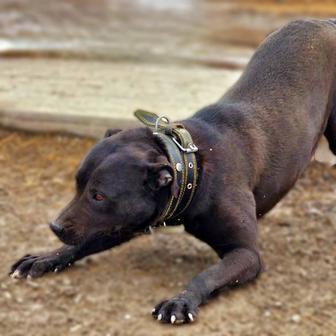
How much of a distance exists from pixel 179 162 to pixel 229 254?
0.54 metres

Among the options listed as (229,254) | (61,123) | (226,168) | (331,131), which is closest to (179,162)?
(226,168)

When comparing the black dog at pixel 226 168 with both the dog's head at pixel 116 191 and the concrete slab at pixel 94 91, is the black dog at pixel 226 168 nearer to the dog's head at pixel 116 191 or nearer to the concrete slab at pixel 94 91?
the dog's head at pixel 116 191

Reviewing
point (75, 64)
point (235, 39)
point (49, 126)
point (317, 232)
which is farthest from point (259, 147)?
point (235, 39)

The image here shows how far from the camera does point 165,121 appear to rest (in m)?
4.40

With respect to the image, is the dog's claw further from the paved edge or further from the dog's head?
the paved edge

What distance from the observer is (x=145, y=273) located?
455cm

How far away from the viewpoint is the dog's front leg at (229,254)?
416cm

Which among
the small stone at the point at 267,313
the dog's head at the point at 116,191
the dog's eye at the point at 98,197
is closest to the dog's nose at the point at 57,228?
the dog's head at the point at 116,191

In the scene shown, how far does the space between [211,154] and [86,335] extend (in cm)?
111

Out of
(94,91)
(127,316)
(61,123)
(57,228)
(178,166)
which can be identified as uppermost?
(178,166)

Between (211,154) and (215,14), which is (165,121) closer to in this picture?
(211,154)

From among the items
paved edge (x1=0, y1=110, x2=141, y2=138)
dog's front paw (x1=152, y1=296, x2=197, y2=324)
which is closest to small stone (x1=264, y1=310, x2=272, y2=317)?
dog's front paw (x1=152, y1=296, x2=197, y2=324)

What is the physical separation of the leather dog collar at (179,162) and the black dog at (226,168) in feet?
0.07

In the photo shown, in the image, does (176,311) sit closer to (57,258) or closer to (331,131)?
(57,258)
